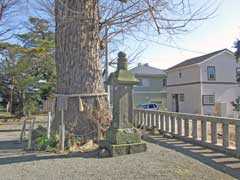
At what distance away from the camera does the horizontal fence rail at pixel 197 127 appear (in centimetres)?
644

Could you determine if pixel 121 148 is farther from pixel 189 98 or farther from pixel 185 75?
pixel 185 75

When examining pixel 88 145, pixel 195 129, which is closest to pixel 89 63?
pixel 88 145

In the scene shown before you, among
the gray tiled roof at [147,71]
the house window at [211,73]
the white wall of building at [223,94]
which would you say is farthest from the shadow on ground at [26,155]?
the gray tiled roof at [147,71]

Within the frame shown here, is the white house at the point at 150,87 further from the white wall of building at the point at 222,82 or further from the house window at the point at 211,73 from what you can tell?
the house window at the point at 211,73

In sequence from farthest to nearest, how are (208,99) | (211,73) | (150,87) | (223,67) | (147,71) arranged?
(147,71), (150,87), (223,67), (211,73), (208,99)

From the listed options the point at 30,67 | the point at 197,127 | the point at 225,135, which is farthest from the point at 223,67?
the point at 225,135

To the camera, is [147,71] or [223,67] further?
[147,71]

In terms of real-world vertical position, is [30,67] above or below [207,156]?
above

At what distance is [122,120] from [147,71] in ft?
99.3

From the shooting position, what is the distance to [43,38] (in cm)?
2231

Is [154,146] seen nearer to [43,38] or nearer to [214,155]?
[214,155]

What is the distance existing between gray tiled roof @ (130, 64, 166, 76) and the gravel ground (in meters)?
29.2

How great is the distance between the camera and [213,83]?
88.0ft

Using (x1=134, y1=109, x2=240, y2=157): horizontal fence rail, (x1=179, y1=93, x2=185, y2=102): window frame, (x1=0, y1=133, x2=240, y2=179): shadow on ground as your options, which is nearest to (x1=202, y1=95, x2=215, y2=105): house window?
(x1=179, y1=93, x2=185, y2=102): window frame
